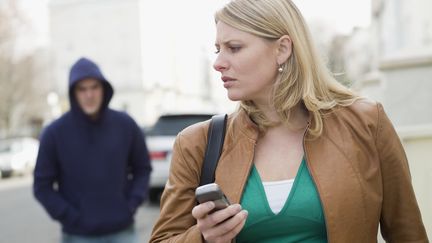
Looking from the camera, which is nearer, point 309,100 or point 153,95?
point 309,100

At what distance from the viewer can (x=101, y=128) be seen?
351 cm

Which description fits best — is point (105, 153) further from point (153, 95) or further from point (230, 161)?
point (153, 95)

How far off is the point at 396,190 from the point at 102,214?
2.04 metres

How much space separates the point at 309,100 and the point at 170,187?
584mm

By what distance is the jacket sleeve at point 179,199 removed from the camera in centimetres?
188

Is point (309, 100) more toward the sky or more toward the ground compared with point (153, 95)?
more toward the sky

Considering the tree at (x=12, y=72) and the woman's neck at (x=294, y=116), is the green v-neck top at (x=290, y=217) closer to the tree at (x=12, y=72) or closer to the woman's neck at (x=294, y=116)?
the woman's neck at (x=294, y=116)

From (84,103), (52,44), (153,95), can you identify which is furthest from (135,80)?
(84,103)

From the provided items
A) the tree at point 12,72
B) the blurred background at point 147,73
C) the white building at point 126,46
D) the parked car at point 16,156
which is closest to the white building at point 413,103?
the blurred background at point 147,73

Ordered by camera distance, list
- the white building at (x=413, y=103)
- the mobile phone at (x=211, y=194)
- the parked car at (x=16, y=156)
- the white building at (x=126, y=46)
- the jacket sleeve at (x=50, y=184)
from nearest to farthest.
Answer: the mobile phone at (x=211, y=194) < the white building at (x=413, y=103) < the jacket sleeve at (x=50, y=184) < the parked car at (x=16, y=156) < the white building at (x=126, y=46)

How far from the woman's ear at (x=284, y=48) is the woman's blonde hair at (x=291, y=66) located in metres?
0.01

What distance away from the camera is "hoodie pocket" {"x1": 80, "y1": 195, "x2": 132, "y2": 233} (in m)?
3.35

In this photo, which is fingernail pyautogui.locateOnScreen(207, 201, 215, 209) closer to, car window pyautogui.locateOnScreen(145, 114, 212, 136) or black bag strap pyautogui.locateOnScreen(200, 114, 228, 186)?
black bag strap pyautogui.locateOnScreen(200, 114, 228, 186)

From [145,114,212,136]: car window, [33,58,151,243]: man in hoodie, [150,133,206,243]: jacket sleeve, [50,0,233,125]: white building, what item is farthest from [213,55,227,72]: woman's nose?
[50,0,233,125]: white building
